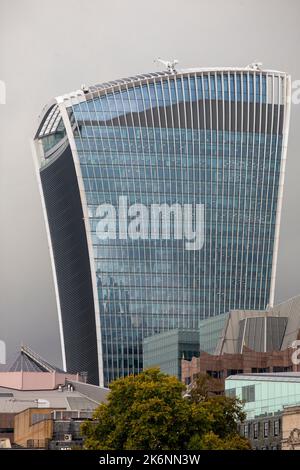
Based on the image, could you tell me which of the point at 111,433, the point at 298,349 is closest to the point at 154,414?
the point at 111,433

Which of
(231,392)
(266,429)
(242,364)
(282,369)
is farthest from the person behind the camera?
(242,364)

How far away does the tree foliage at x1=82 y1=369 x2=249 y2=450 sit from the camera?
93188mm

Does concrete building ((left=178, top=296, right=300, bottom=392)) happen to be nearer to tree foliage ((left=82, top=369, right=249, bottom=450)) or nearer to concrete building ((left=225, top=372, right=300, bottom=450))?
concrete building ((left=225, top=372, right=300, bottom=450))

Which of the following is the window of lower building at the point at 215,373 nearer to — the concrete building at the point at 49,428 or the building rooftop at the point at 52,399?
the concrete building at the point at 49,428

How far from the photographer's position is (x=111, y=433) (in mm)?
98125

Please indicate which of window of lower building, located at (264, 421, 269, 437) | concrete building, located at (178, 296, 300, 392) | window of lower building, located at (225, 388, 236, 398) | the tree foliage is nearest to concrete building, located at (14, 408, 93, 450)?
window of lower building, located at (225, 388, 236, 398)

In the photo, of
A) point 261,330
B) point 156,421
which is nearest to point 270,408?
point 156,421

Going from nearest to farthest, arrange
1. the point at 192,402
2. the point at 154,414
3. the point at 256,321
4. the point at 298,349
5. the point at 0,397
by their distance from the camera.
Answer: the point at 154,414 → the point at 192,402 → the point at 298,349 → the point at 256,321 → the point at 0,397

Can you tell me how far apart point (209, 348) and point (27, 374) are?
80.0ft

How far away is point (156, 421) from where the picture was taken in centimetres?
9469

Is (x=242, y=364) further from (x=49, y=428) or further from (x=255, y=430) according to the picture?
(x=255, y=430)

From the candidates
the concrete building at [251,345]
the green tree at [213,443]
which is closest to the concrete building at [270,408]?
the green tree at [213,443]

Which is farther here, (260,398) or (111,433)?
(260,398)
